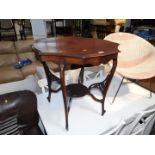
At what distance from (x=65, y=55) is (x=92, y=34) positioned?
15.7 feet

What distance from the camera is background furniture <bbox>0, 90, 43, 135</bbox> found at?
3.74 ft

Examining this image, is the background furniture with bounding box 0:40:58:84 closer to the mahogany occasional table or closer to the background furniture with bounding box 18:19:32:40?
the mahogany occasional table

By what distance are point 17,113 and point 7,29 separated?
4.78m

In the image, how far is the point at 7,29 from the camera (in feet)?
17.3

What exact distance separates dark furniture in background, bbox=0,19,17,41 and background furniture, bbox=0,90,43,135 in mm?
4604

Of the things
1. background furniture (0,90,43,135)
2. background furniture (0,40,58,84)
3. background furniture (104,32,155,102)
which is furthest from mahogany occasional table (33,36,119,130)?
background furniture (0,40,58,84)

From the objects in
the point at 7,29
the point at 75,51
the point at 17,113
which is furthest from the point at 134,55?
the point at 7,29

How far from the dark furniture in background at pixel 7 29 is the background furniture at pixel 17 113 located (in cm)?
460

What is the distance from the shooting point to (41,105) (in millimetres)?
1568

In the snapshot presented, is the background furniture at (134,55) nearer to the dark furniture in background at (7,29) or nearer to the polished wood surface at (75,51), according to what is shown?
the polished wood surface at (75,51)

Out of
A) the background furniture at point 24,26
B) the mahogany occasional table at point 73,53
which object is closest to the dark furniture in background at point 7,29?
the background furniture at point 24,26

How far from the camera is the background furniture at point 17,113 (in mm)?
1140
